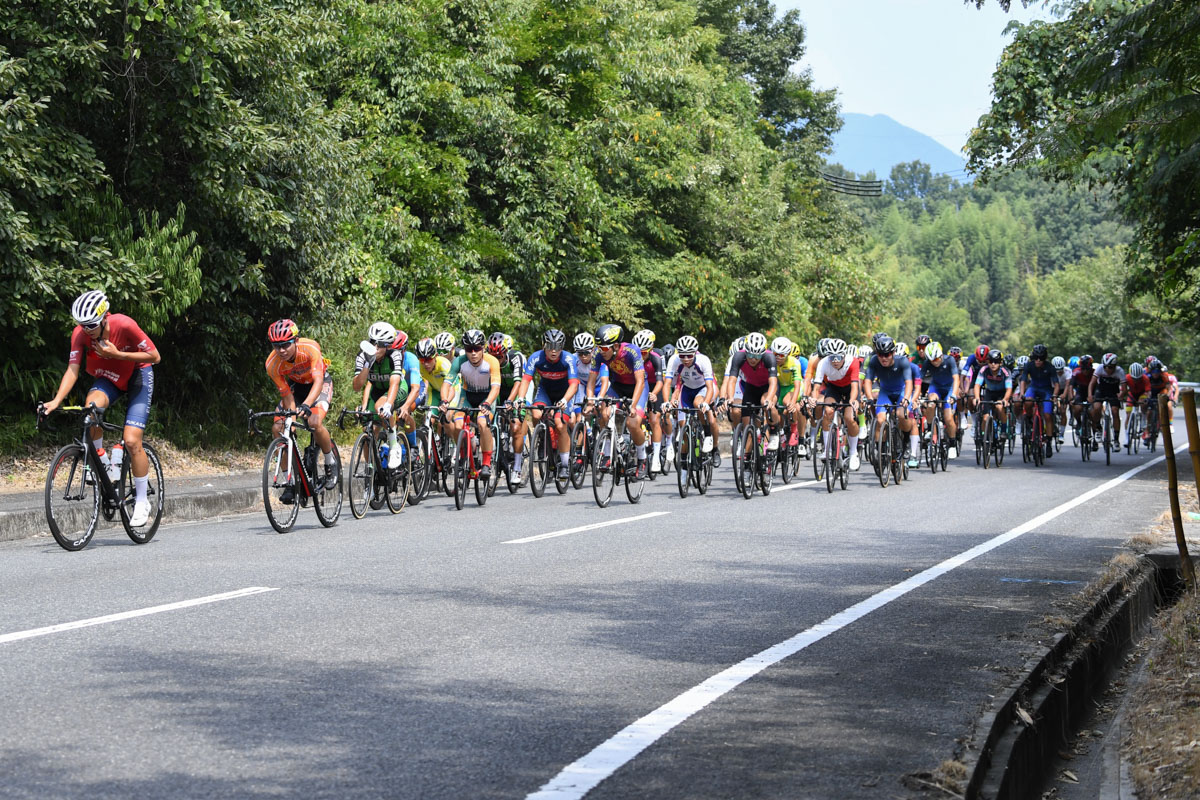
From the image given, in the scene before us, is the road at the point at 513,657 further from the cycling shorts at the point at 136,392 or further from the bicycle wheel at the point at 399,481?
the bicycle wheel at the point at 399,481

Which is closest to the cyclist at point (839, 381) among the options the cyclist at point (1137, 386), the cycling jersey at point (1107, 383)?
the cycling jersey at point (1107, 383)

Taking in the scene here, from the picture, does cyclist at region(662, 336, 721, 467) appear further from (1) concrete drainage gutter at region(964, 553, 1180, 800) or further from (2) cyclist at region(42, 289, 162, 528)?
(1) concrete drainage gutter at region(964, 553, 1180, 800)

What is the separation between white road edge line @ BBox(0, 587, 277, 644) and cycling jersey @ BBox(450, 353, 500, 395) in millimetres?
7382

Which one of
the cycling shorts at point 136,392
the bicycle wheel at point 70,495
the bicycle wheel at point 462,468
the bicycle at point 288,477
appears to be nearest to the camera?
the bicycle wheel at point 70,495

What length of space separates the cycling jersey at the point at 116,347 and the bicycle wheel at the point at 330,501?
2139mm

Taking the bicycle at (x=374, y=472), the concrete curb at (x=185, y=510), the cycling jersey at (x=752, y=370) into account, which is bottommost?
the concrete curb at (x=185, y=510)

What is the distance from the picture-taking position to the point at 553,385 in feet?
56.2

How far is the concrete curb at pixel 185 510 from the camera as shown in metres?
12.4

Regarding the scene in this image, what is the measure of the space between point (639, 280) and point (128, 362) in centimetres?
2212

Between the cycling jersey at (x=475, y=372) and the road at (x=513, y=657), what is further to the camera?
the cycling jersey at (x=475, y=372)

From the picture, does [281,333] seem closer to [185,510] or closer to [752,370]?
[185,510]

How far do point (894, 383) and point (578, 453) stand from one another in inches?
214

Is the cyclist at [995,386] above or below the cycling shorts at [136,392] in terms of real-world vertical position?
above

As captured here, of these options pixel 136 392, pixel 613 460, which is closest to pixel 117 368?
pixel 136 392
